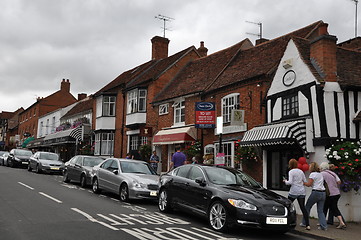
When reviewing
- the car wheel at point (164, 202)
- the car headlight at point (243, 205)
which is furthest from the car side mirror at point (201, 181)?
the car wheel at point (164, 202)

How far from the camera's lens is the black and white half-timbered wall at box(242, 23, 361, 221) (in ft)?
38.9

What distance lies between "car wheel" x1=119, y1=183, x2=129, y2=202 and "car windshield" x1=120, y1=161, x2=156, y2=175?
78 cm

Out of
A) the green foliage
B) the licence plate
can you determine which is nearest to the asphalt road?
the licence plate

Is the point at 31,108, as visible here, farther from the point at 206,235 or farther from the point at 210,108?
the point at 206,235

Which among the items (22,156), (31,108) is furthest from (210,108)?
(31,108)

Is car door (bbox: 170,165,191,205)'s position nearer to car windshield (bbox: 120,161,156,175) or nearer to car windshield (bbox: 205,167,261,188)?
car windshield (bbox: 205,167,261,188)

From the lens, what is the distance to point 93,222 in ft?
28.4

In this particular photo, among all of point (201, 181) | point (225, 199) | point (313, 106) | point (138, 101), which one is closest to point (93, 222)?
point (201, 181)

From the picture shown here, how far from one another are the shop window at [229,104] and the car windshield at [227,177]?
788 centimetres

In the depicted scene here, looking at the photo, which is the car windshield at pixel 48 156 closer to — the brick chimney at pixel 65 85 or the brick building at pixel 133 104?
the brick building at pixel 133 104

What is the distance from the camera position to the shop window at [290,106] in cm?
1322

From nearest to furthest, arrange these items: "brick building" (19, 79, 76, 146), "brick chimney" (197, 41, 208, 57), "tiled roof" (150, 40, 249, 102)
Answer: "tiled roof" (150, 40, 249, 102) < "brick chimney" (197, 41, 208, 57) < "brick building" (19, 79, 76, 146)

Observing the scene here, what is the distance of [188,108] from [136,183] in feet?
31.1

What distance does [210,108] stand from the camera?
1667cm
